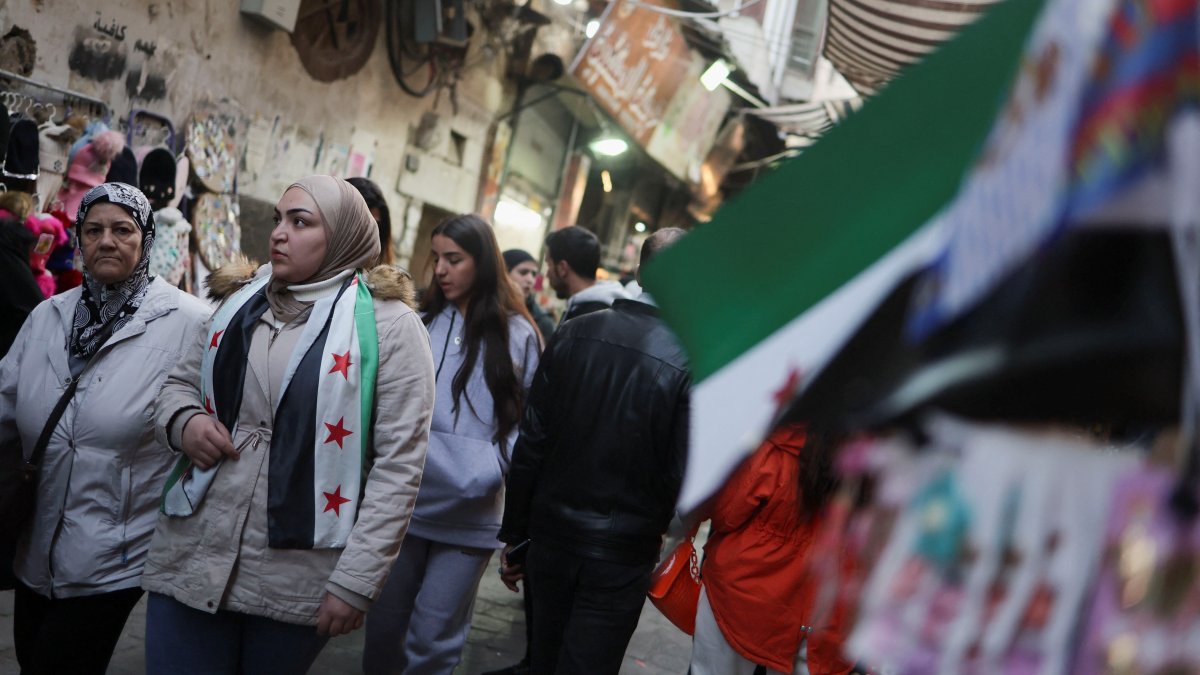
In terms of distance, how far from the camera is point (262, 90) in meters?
8.05

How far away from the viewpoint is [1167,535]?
2.80 feet

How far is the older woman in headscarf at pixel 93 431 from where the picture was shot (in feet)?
10.4

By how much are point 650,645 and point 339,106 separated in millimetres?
5270

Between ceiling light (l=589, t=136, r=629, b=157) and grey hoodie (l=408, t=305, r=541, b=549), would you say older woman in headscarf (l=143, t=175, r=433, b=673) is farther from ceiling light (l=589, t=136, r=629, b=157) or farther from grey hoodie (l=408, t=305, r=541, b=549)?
ceiling light (l=589, t=136, r=629, b=157)

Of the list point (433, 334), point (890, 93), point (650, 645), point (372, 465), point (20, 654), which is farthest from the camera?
point (650, 645)

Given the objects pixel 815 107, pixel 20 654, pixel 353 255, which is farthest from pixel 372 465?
pixel 815 107

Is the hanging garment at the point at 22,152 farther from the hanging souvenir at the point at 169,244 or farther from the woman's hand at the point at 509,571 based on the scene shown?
the woman's hand at the point at 509,571

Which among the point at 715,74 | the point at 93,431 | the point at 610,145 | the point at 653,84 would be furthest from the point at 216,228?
the point at 715,74

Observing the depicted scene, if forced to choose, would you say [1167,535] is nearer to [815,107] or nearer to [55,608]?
[55,608]

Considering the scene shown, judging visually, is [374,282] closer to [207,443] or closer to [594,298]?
[207,443]

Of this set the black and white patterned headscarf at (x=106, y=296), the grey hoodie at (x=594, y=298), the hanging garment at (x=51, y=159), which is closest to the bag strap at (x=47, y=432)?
the black and white patterned headscarf at (x=106, y=296)

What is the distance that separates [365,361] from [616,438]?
1013 millimetres

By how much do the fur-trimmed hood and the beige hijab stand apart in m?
0.08

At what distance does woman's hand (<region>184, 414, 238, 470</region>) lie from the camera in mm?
2867
